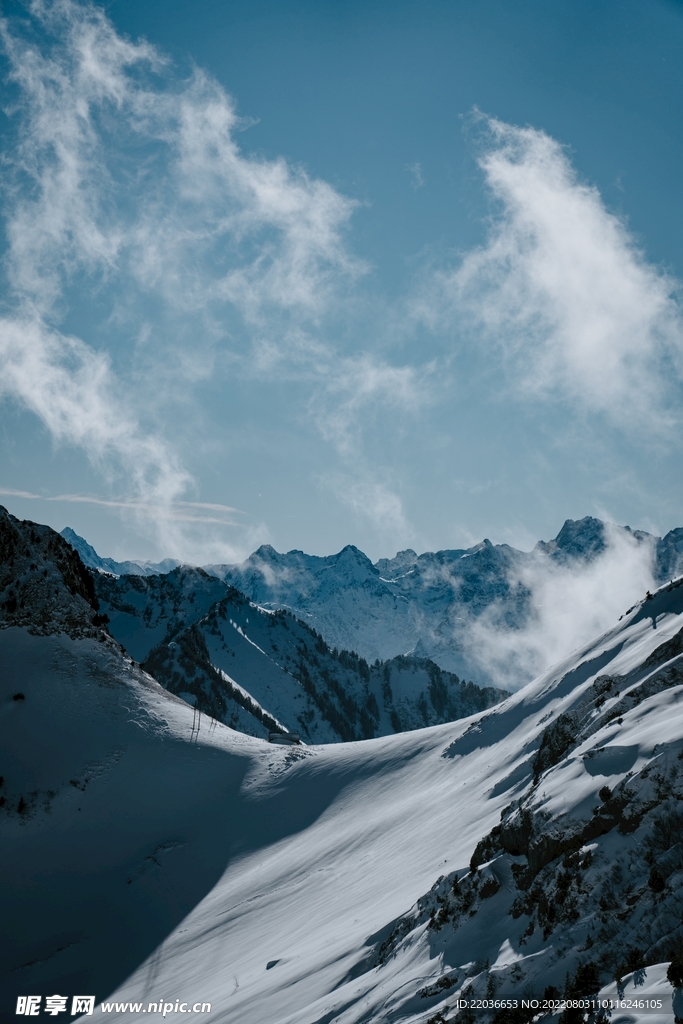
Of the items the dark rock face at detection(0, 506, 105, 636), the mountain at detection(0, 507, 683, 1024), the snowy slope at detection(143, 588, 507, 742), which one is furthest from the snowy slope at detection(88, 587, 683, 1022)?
the snowy slope at detection(143, 588, 507, 742)

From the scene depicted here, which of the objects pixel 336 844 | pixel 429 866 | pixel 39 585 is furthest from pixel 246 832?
pixel 39 585

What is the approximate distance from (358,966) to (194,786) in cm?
3317

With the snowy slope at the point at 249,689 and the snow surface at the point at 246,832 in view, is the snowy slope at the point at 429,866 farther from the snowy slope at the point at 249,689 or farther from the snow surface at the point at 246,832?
the snowy slope at the point at 249,689

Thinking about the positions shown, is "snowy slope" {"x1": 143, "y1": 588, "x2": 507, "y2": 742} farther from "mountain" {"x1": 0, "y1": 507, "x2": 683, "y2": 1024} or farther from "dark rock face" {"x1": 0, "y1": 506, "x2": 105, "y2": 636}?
"mountain" {"x1": 0, "y1": 507, "x2": 683, "y2": 1024}

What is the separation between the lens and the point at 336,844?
32375mm

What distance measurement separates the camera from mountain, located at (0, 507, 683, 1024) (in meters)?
10.2

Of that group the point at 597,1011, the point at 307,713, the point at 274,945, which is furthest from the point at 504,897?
the point at 307,713

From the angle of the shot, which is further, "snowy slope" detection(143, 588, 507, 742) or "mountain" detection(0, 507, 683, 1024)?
"snowy slope" detection(143, 588, 507, 742)

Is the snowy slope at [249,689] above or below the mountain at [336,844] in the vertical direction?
above

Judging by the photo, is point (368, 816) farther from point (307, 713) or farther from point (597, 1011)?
point (307, 713)

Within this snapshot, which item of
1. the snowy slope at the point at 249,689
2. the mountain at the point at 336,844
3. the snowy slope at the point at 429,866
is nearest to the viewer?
the mountain at the point at 336,844

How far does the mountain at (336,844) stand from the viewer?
10.2m

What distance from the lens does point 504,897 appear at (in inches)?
465

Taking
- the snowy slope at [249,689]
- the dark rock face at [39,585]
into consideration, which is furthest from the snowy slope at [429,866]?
the snowy slope at [249,689]
